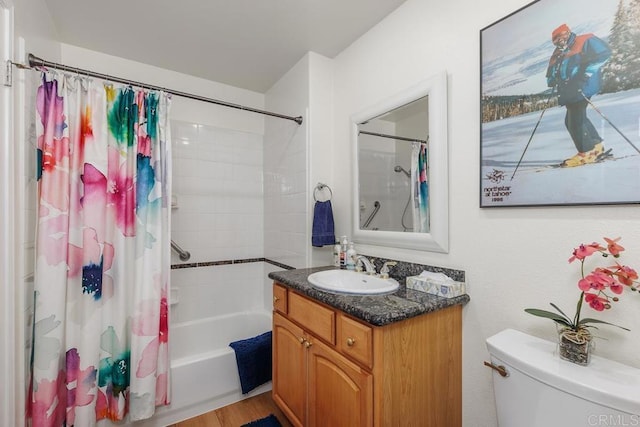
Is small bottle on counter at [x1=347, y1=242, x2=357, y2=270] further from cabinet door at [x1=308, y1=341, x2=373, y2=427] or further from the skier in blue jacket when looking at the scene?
the skier in blue jacket

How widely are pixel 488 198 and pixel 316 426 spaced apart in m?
1.28

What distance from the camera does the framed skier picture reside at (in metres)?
0.83

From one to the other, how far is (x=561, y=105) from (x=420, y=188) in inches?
24.8

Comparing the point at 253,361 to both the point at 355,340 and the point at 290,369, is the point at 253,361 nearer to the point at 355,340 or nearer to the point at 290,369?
the point at 290,369

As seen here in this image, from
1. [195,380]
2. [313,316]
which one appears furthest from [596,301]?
[195,380]

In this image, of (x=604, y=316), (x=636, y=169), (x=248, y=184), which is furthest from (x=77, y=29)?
(x=604, y=316)

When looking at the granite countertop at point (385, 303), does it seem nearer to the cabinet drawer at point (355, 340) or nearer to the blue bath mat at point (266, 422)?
the cabinet drawer at point (355, 340)

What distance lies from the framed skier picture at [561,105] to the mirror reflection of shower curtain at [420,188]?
0.28 meters

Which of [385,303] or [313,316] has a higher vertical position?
[385,303]

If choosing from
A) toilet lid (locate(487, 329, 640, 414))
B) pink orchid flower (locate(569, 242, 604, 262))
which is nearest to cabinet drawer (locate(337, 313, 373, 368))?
toilet lid (locate(487, 329, 640, 414))

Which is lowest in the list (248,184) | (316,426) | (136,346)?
(316,426)

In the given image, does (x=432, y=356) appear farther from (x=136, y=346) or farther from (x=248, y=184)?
(x=248, y=184)

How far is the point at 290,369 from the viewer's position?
4.99 ft

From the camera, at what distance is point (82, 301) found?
1.48 m
